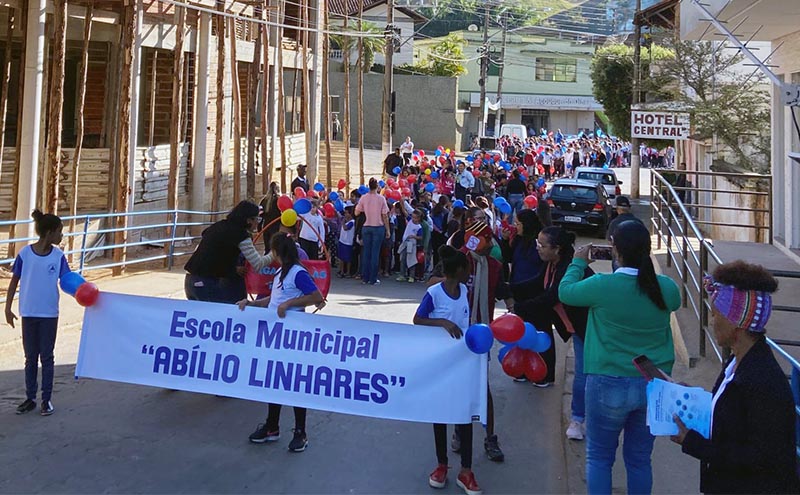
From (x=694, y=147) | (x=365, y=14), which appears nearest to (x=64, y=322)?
(x=694, y=147)

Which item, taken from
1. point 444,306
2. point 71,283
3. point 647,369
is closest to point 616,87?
point 444,306

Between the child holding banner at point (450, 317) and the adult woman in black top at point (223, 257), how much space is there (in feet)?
7.15

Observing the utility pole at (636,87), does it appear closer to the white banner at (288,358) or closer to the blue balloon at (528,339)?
the white banner at (288,358)

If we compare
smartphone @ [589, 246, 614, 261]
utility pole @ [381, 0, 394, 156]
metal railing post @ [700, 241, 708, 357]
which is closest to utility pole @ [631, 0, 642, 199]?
utility pole @ [381, 0, 394, 156]

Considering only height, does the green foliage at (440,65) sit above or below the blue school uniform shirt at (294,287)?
above

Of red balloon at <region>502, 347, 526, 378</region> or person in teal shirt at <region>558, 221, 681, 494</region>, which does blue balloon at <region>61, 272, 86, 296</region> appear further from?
person in teal shirt at <region>558, 221, 681, 494</region>

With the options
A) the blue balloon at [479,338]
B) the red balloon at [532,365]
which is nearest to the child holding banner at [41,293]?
the blue balloon at [479,338]

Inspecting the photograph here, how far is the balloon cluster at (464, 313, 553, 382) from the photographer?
5.34 meters

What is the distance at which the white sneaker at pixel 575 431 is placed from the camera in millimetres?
6832

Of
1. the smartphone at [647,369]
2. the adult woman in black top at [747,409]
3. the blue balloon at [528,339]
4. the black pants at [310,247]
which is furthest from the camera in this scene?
the black pants at [310,247]

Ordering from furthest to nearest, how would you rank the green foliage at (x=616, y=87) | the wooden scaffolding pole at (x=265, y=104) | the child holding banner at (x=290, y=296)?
the green foliage at (x=616, y=87), the wooden scaffolding pole at (x=265, y=104), the child holding banner at (x=290, y=296)

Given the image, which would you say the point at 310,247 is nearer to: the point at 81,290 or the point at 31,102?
the point at 31,102

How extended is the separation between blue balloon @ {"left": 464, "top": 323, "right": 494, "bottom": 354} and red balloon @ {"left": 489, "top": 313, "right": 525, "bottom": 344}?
0.09 metres

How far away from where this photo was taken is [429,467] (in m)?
6.28
